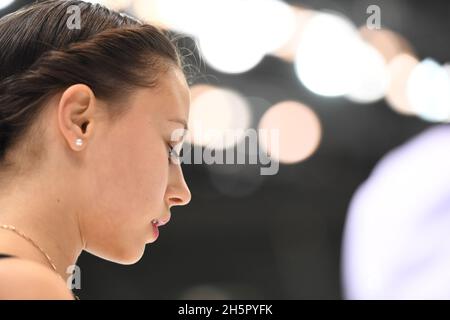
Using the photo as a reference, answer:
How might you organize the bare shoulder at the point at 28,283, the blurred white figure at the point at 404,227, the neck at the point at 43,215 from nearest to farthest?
the bare shoulder at the point at 28,283, the neck at the point at 43,215, the blurred white figure at the point at 404,227

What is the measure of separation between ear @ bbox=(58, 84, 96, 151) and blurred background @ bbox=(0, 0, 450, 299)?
2173mm

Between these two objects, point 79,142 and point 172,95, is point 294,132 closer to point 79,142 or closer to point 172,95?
point 172,95

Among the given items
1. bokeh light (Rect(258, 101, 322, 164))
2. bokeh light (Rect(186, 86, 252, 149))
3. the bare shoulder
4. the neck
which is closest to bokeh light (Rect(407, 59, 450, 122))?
bokeh light (Rect(258, 101, 322, 164))

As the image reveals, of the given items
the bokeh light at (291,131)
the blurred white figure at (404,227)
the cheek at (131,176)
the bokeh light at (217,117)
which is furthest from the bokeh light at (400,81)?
the cheek at (131,176)

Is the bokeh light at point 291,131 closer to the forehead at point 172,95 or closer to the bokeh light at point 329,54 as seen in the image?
the bokeh light at point 329,54

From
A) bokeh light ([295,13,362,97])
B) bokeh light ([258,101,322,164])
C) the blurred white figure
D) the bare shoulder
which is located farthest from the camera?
bokeh light ([258,101,322,164])

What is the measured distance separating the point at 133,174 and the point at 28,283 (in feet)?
0.99

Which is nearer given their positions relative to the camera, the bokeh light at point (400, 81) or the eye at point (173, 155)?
the eye at point (173, 155)

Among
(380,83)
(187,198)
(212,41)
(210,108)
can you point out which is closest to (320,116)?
(380,83)

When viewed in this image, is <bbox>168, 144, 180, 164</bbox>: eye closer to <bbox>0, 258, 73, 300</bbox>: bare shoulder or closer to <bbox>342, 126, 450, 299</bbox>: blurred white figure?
<bbox>0, 258, 73, 300</bbox>: bare shoulder

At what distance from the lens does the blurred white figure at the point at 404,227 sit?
3002mm

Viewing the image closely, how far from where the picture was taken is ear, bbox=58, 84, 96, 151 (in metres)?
0.95

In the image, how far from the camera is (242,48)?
3322 millimetres

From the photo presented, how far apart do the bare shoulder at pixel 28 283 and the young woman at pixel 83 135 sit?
0.36ft
